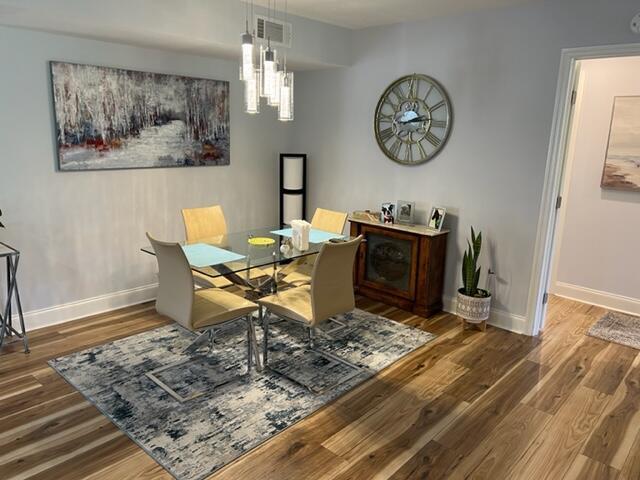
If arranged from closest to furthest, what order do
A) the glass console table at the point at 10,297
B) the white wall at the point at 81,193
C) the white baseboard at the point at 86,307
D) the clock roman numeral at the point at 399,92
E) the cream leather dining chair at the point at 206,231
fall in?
the glass console table at the point at 10,297 → the white wall at the point at 81,193 → the cream leather dining chair at the point at 206,231 → the white baseboard at the point at 86,307 → the clock roman numeral at the point at 399,92

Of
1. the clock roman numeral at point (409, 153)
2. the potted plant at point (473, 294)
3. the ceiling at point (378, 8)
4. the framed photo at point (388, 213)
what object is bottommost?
the potted plant at point (473, 294)

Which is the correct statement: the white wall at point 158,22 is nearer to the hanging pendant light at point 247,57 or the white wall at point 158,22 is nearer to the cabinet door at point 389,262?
the hanging pendant light at point 247,57

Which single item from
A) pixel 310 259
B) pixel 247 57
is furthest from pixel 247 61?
pixel 310 259

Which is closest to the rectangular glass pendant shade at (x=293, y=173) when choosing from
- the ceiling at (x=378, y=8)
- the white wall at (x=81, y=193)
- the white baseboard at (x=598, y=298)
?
the white wall at (x=81, y=193)

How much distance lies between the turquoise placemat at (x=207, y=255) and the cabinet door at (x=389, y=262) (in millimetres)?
1605

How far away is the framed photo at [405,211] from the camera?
14.2 feet

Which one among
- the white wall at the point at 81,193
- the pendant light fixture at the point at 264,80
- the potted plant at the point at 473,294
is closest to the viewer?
the pendant light fixture at the point at 264,80

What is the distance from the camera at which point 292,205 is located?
5039mm

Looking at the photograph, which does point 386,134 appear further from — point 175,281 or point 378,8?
point 175,281

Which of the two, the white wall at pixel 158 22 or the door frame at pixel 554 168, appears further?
the door frame at pixel 554 168

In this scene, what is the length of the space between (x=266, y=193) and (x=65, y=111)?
214 cm

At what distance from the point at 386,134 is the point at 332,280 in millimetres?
2091

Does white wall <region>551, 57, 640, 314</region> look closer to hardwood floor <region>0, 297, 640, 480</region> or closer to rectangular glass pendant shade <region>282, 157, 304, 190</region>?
hardwood floor <region>0, 297, 640, 480</region>

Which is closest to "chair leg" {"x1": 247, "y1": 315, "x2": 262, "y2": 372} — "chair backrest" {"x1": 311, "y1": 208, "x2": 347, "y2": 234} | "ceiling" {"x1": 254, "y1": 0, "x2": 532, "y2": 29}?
"chair backrest" {"x1": 311, "y1": 208, "x2": 347, "y2": 234}
